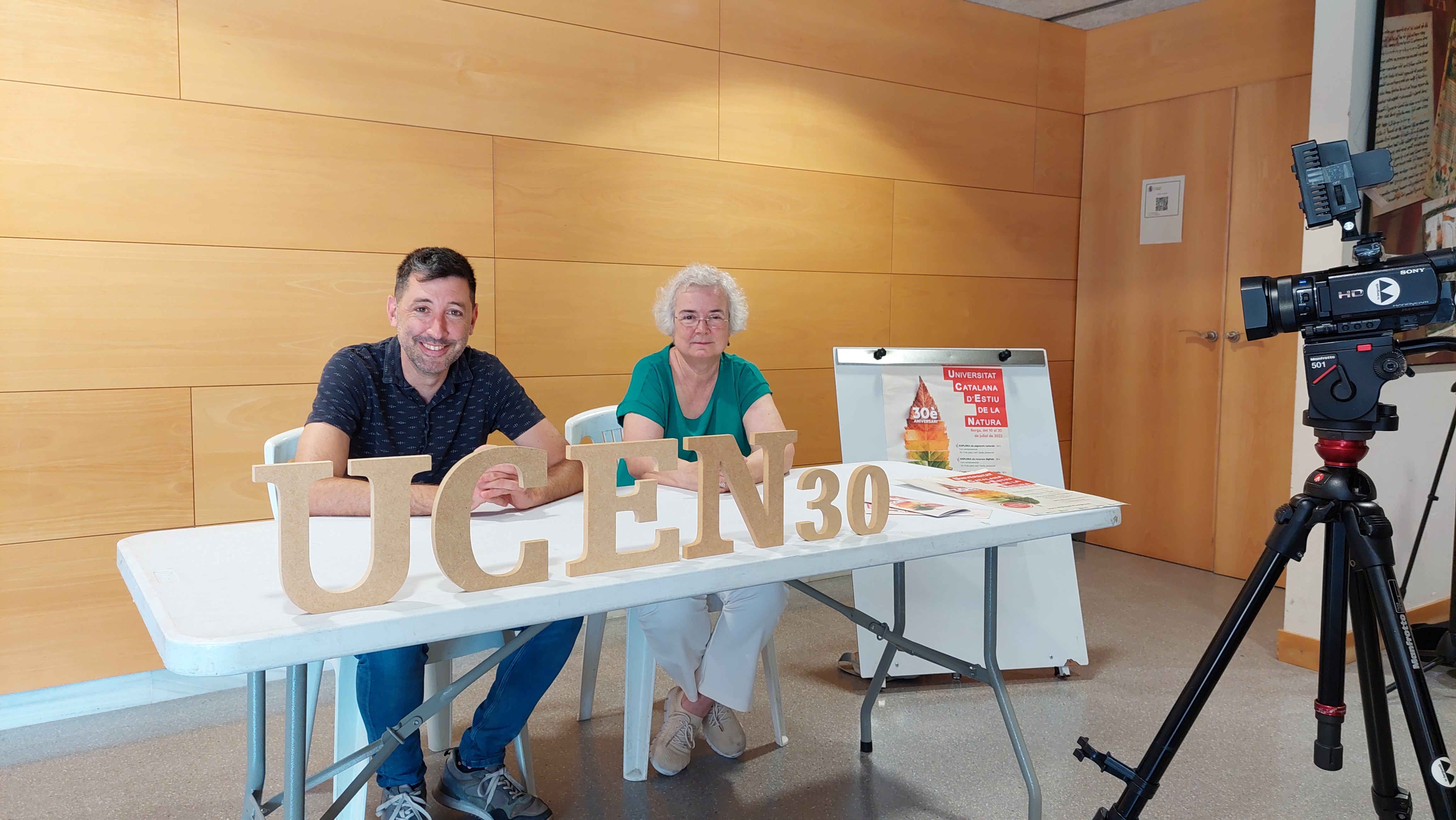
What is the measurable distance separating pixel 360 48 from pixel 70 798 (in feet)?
6.97

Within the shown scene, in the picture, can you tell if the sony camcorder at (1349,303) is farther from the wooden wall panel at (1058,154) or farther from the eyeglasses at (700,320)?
the wooden wall panel at (1058,154)

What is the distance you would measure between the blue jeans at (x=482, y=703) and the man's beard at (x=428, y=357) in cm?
57

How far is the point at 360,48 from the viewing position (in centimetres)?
289

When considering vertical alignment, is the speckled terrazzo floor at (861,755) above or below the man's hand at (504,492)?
below

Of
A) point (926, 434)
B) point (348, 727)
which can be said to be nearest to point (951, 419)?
point (926, 434)

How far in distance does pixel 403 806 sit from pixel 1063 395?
3.65 meters

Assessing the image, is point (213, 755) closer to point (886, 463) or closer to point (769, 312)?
point (886, 463)

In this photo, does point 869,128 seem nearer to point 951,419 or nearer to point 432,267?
point 951,419

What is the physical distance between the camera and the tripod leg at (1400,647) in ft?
4.75

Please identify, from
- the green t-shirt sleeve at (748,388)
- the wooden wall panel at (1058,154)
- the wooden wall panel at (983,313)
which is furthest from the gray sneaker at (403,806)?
the wooden wall panel at (1058,154)

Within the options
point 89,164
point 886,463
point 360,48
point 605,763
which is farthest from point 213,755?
point 360,48

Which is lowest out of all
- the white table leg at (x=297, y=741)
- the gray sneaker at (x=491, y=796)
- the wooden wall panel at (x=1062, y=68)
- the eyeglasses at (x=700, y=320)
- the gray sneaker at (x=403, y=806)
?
the gray sneaker at (x=491, y=796)

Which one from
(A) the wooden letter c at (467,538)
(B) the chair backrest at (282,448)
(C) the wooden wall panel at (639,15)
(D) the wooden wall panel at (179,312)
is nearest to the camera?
(A) the wooden letter c at (467,538)

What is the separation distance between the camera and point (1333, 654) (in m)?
1.57
